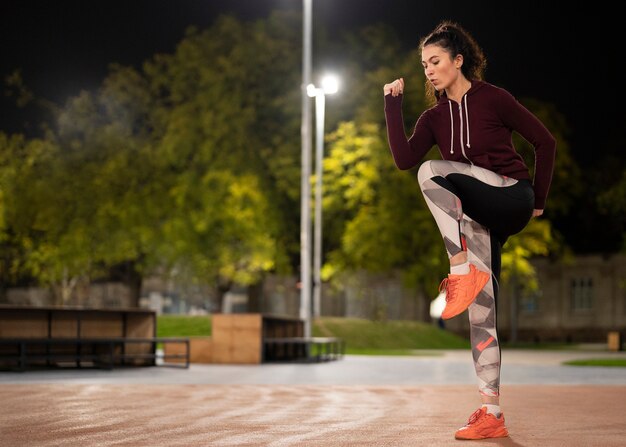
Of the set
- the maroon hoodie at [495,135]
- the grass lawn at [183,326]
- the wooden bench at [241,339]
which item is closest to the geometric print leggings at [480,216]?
the maroon hoodie at [495,135]

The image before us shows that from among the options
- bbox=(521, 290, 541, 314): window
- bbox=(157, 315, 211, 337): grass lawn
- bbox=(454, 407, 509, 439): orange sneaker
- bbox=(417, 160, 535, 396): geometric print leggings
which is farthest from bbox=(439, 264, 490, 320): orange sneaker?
bbox=(521, 290, 541, 314): window

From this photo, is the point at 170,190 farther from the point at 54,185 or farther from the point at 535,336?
the point at 535,336

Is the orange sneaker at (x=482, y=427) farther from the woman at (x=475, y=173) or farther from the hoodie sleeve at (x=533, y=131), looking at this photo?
the hoodie sleeve at (x=533, y=131)

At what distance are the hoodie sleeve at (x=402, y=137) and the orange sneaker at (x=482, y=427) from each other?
62.8 inches

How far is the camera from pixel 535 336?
5538cm

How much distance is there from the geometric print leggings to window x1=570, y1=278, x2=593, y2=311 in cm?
4963

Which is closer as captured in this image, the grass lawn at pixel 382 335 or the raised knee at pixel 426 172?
the raised knee at pixel 426 172

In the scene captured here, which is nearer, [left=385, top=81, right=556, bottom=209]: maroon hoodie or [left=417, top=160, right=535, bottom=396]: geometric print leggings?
[left=417, top=160, right=535, bottom=396]: geometric print leggings

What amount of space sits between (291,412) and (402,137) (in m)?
3.31

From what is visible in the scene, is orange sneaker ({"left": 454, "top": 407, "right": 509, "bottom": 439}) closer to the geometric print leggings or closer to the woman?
the woman

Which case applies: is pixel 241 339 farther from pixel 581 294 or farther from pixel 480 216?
pixel 581 294

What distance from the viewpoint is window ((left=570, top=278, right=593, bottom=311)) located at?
54.3 m

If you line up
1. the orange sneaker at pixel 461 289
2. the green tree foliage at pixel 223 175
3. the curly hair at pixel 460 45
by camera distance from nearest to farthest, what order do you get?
1. the orange sneaker at pixel 461 289
2. the curly hair at pixel 460 45
3. the green tree foliage at pixel 223 175

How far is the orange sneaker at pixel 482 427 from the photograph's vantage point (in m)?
6.37
